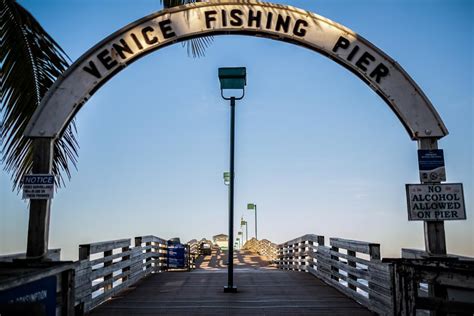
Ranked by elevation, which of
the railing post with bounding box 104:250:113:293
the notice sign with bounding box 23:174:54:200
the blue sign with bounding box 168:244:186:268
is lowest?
the blue sign with bounding box 168:244:186:268

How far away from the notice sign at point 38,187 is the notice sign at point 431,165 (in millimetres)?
5231

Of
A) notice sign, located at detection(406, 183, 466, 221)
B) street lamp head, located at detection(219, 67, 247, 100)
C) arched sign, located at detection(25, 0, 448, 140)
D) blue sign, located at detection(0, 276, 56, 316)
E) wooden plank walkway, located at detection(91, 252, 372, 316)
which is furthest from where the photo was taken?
street lamp head, located at detection(219, 67, 247, 100)

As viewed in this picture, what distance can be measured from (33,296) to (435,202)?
5.01m

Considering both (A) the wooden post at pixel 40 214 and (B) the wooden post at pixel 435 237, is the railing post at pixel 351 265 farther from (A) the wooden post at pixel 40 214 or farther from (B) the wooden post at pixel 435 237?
(A) the wooden post at pixel 40 214

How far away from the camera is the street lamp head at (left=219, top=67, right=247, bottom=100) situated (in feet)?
31.7

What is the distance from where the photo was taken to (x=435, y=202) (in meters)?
5.62

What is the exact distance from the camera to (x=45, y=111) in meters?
5.96

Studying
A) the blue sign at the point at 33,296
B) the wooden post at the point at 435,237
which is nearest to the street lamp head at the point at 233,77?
the wooden post at the point at 435,237

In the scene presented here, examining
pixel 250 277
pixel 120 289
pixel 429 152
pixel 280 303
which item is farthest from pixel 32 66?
pixel 250 277

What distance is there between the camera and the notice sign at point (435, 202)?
5.56 metres

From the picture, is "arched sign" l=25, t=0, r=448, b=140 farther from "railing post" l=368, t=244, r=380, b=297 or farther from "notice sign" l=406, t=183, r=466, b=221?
"railing post" l=368, t=244, r=380, b=297

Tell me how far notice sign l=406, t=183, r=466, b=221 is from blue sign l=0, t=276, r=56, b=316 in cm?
452

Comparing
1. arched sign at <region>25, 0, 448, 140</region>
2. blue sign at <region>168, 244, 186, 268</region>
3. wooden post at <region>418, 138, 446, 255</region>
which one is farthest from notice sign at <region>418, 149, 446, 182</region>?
blue sign at <region>168, 244, 186, 268</region>

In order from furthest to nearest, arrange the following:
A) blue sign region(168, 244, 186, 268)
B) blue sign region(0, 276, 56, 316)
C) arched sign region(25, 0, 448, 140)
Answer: blue sign region(168, 244, 186, 268)
arched sign region(25, 0, 448, 140)
blue sign region(0, 276, 56, 316)
